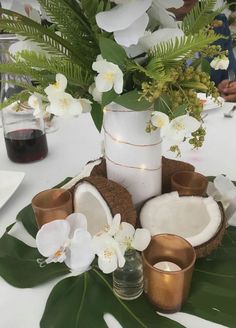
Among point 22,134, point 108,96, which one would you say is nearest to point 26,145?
point 22,134

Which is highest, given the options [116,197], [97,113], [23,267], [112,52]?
[112,52]

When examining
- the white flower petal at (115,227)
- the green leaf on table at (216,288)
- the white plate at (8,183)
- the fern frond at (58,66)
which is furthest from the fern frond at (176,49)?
the white plate at (8,183)

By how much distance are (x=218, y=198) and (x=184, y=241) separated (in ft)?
0.59

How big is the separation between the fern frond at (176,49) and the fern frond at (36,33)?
0.41ft

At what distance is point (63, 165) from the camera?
0.96 metres

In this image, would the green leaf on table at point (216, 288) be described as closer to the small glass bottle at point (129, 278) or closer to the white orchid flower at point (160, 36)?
the small glass bottle at point (129, 278)

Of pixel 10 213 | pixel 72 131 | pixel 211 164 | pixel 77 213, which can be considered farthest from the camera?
pixel 72 131

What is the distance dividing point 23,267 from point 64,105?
0.89 ft

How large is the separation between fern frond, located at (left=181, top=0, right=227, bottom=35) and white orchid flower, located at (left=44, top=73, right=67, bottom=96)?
0.20 metres

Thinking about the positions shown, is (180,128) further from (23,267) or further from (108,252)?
(23,267)

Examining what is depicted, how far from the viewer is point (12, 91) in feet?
3.33

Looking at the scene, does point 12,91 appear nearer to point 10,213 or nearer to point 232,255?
point 10,213

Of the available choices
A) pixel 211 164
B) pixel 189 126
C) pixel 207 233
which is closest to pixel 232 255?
pixel 207 233

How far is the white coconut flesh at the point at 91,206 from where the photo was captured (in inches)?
Answer: 24.0
